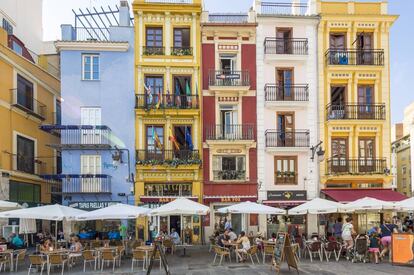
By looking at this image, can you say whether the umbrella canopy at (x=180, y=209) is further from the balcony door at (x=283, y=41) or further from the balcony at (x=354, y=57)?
the balcony at (x=354, y=57)

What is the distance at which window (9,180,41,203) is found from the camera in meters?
23.2

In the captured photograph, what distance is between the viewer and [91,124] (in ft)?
82.1

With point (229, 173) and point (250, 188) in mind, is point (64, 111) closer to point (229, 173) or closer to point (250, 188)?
point (229, 173)

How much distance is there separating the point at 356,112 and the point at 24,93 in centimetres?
2134

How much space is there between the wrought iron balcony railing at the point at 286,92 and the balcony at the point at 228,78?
1.52m

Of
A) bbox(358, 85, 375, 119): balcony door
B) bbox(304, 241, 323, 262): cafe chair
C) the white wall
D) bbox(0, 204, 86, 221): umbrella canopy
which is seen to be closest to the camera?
bbox(0, 204, 86, 221): umbrella canopy

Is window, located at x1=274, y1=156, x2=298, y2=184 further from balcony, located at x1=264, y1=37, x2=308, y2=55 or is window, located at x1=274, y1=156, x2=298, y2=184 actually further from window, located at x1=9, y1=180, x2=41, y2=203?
window, located at x1=9, y1=180, x2=41, y2=203

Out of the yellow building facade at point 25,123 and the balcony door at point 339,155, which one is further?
the balcony door at point 339,155

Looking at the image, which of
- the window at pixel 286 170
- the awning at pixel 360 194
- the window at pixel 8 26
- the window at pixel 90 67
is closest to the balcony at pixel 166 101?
the window at pixel 90 67

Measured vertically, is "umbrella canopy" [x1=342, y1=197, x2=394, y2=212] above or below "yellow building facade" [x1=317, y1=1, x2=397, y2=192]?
below

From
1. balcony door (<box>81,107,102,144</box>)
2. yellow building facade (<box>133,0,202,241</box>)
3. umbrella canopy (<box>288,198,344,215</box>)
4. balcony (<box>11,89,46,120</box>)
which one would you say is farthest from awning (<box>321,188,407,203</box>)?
balcony (<box>11,89,46,120</box>)

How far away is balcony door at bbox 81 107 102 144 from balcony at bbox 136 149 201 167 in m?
2.70

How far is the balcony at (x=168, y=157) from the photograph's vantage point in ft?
80.2

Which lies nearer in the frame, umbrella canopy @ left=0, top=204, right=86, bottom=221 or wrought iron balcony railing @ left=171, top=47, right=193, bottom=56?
umbrella canopy @ left=0, top=204, right=86, bottom=221
